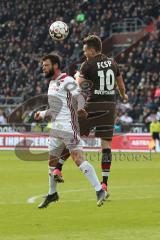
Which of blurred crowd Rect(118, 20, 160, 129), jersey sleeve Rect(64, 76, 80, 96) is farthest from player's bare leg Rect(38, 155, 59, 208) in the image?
blurred crowd Rect(118, 20, 160, 129)

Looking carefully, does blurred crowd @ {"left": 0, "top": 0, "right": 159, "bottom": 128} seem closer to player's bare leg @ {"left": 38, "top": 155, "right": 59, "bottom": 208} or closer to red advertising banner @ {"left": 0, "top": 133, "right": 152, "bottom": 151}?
red advertising banner @ {"left": 0, "top": 133, "right": 152, "bottom": 151}

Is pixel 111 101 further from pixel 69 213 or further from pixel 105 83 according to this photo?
pixel 69 213

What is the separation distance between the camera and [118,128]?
106 feet

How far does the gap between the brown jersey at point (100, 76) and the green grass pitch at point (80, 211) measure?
5.73 feet

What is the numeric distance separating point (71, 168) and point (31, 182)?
5.17 m

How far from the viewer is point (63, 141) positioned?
10367 millimetres

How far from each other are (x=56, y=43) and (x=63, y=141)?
3118 cm

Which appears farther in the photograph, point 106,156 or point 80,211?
point 106,156

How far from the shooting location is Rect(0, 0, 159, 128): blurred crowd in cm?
3594

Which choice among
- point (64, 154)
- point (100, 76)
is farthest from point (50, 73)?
point (64, 154)

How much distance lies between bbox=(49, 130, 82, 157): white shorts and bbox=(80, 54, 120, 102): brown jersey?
176cm

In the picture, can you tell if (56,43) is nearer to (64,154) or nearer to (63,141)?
(64,154)

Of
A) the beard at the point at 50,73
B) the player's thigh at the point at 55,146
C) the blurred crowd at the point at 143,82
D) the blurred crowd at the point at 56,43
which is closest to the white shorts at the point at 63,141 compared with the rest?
the player's thigh at the point at 55,146

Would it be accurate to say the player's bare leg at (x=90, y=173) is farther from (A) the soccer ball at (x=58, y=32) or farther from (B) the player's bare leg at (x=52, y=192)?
(A) the soccer ball at (x=58, y=32)
